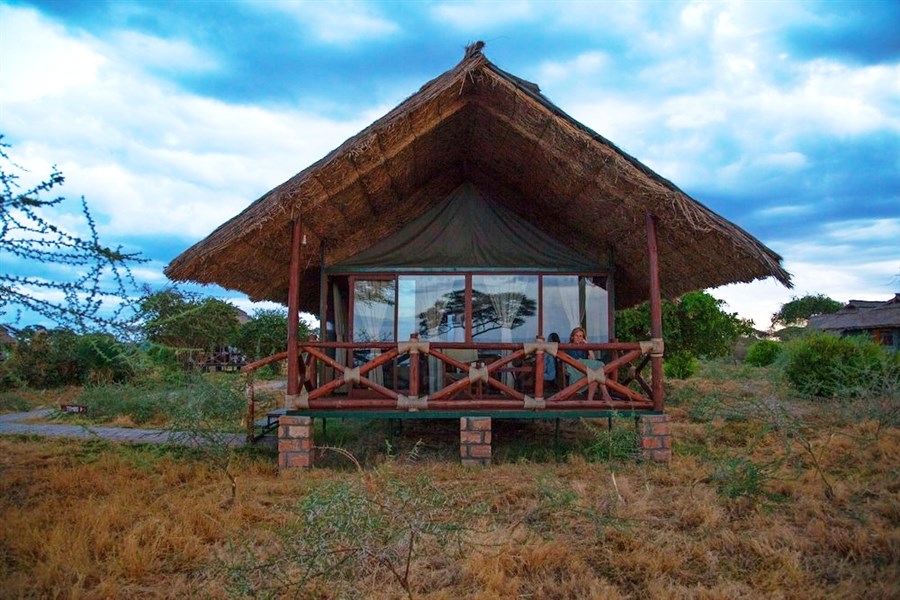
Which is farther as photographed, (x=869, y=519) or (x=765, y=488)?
(x=765, y=488)

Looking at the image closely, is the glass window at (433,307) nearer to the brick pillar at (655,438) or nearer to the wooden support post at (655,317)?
the wooden support post at (655,317)

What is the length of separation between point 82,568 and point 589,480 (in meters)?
3.76

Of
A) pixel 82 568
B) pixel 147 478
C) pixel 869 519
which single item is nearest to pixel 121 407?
pixel 147 478

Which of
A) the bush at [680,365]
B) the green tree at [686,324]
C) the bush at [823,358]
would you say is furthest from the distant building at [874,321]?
the bush at [823,358]

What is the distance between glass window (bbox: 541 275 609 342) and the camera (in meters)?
8.12

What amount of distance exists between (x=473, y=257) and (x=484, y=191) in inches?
35.9

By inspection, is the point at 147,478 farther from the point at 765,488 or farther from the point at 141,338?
the point at 765,488

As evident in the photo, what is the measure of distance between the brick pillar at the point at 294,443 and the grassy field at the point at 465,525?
0.17m

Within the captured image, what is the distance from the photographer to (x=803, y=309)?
44.9m

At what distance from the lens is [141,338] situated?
3207mm

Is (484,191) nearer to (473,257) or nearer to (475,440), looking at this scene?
(473,257)

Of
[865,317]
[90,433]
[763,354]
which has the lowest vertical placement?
[90,433]

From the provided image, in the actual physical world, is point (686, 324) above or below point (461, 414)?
above

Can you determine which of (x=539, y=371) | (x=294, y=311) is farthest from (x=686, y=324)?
(x=294, y=311)
